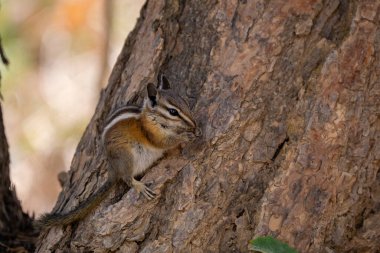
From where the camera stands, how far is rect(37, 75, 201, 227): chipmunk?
151 inches

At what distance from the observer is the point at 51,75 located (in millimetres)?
8344

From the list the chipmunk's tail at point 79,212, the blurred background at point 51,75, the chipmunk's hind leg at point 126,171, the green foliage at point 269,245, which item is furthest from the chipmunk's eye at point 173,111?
the blurred background at point 51,75

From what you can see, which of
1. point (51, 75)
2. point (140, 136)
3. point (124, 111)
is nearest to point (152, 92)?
point (124, 111)

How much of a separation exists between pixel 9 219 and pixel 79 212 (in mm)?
865

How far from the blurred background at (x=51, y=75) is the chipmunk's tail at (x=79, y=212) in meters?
3.51

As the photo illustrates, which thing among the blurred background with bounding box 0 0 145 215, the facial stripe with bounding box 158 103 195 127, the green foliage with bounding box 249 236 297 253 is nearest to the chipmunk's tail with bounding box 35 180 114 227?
the facial stripe with bounding box 158 103 195 127

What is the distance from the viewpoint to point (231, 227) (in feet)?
12.3

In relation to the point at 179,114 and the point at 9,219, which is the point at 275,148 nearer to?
the point at 179,114

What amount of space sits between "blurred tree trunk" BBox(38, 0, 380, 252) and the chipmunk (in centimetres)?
7

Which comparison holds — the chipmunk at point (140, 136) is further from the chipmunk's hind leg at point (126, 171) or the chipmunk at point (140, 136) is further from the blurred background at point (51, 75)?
the blurred background at point (51, 75)

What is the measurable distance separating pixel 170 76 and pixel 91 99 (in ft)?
13.1

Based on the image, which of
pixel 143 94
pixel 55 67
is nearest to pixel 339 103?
pixel 143 94

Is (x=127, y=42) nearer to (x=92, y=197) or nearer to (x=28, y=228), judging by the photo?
(x=92, y=197)

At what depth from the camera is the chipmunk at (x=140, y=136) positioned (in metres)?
3.84
